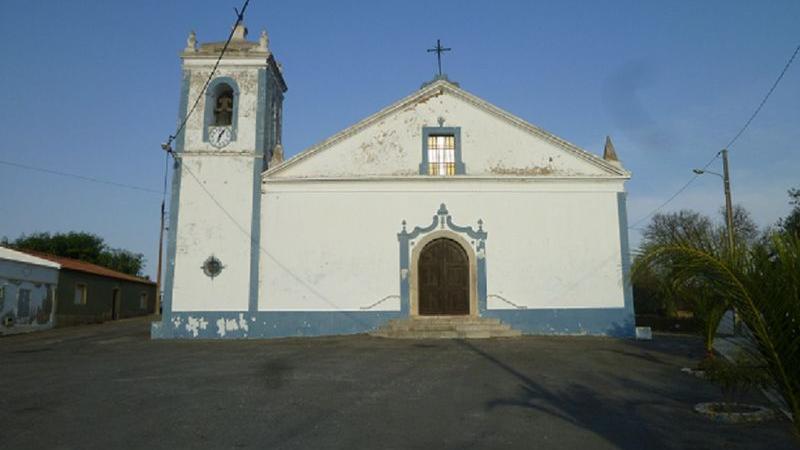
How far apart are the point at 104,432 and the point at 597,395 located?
232 inches

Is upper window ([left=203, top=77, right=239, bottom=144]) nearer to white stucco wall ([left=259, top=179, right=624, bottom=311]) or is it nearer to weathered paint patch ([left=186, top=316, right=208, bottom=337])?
white stucco wall ([left=259, top=179, right=624, bottom=311])

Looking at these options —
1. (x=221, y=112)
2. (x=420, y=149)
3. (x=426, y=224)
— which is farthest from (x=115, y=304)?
(x=420, y=149)

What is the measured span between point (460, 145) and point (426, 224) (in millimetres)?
2557

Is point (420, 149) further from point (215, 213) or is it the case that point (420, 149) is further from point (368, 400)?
point (368, 400)

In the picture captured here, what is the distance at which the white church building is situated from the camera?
1571 centimetres

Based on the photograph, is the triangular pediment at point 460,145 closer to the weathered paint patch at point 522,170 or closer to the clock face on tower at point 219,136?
the weathered paint patch at point 522,170

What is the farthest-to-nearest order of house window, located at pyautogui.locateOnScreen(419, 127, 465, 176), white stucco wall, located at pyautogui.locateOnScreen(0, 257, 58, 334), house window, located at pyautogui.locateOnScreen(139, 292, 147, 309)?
house window, located at pyautogui.locateOnScreen(139, 292, 147, 309) < white stucco wall, located at pyautogui.locateOnScreen(0, 257, 58, 334) < house window, located at pyautogui.locateOnScreen(419, 127, 465, 176)

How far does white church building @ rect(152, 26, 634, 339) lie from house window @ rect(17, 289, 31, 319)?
32.5ft

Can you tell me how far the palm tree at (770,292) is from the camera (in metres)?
3.97

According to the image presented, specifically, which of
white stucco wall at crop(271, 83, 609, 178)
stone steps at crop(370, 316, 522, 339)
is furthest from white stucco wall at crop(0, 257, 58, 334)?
stone steps at crop(370, 316, 522, 339)

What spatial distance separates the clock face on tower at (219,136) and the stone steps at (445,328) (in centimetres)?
702

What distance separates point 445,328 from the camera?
1468 cm

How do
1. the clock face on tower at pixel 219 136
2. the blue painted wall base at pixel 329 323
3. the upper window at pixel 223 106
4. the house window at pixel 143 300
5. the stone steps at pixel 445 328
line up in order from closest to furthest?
1. the stone steps at pixel 445 328
2. the blue painted wall base at pixel 329 323
3. the clock face on tower at pixel 219 136
4. the upper window at pixel 223 106
5. the house window at pixel 143 300

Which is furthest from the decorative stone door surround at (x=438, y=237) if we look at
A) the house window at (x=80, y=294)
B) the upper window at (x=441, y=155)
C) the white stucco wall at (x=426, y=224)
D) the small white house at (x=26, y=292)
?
the house window at (x=80, y=294)
